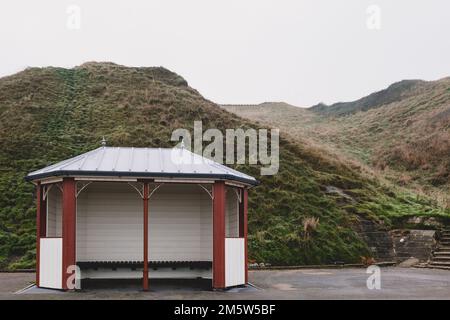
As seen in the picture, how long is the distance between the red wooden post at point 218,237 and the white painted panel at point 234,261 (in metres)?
0.24

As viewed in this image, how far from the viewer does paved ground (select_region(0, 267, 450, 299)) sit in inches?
579

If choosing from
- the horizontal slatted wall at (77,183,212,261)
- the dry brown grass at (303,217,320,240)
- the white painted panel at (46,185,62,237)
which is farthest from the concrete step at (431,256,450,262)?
the white painted panel at (46,185,62,237)

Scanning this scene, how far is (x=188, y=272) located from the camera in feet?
61.5

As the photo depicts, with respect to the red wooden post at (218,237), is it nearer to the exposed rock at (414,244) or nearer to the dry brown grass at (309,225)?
the dry brown grass at (309,225)

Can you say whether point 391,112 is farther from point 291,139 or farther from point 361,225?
point 361,225

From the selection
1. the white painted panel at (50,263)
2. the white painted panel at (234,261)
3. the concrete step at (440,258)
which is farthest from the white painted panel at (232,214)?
the concrete step at (440,258)

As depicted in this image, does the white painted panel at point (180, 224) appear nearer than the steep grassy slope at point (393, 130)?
Yes

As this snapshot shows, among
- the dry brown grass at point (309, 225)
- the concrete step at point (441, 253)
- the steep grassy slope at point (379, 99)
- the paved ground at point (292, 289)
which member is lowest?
the paved ground at point (292, 289)

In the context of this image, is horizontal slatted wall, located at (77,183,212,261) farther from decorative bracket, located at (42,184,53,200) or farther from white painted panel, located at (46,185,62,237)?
decorative bracket, located at (42,184,53,200)

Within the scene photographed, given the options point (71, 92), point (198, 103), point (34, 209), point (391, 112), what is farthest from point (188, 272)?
point (391, 112)

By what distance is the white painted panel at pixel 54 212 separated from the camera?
17844 millimetres

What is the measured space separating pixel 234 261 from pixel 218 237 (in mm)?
1048

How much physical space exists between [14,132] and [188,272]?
21.6 m

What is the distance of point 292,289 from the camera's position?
1653 cm
